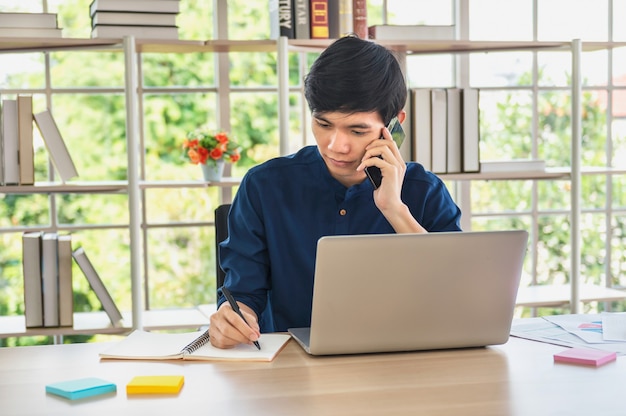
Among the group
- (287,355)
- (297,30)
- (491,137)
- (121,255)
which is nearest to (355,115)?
(287,355)

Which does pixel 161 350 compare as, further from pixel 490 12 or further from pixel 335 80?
pixel 490 12

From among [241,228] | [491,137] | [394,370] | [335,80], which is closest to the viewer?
[394,370]

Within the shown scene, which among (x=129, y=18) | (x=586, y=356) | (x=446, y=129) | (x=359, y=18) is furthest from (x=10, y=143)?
(x=586, y=356)

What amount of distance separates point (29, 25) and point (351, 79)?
1.44 meters

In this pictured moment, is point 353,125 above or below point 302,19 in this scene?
below

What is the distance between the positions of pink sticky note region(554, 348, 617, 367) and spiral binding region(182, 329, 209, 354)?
2.12 ft

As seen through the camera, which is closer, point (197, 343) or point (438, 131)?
point (197, 343)

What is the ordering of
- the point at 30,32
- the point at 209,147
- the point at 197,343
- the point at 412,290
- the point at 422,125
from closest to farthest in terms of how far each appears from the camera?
the point at 412,290
the point at 197,343
the point at 30,32
the point at 209,147
the point at 422,125

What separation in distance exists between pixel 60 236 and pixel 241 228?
1.24 m

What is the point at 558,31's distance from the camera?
374 centimetres

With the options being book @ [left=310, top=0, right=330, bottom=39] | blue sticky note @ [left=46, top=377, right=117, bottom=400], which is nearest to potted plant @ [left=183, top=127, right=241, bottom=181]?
book @ [left=310, top=0, right=330, bottom=39]

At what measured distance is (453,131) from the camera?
3199 mm

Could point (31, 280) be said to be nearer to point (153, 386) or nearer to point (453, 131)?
A: point (453, 131)

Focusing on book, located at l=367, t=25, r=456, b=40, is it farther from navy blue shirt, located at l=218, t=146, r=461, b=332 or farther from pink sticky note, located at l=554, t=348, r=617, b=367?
pink sticky note, located at l=554, t=348, r=617, b=367
